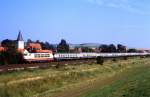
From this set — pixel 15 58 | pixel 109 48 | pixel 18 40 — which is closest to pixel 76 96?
pixel 15 58

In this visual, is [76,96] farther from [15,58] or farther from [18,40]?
[18,40]

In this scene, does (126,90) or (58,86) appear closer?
(126,90)

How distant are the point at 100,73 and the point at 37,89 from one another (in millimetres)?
21219

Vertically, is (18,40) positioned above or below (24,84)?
above

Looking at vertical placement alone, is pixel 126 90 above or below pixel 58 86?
above

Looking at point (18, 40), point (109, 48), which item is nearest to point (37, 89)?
point (18, 40)

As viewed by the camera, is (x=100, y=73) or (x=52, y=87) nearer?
(x=52, y=87)

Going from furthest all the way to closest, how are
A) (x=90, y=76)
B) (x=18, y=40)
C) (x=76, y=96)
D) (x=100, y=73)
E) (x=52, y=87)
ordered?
(x=18, y=40)
(x=100, y=73)
(x=90, y=76)
(x=52, y=87)
(x=76, y=96)

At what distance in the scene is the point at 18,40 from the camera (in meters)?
102

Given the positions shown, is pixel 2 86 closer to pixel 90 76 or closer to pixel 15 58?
pixel 90 76

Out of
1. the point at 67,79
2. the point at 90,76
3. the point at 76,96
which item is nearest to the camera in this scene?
the point at 76,96

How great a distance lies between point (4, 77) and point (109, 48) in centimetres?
12594

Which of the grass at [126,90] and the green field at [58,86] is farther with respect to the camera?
the green field at [58,86]

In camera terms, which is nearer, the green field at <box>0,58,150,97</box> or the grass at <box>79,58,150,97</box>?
the grass at <box>79,58,150,97</box>
